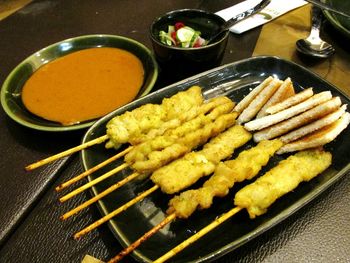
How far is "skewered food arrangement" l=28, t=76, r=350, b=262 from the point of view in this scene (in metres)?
1.92

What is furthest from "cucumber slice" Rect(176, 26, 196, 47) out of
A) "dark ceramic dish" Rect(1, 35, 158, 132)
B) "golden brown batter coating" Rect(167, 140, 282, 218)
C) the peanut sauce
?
"golden brown batter coating" Rect(167, 140, 282, 218)

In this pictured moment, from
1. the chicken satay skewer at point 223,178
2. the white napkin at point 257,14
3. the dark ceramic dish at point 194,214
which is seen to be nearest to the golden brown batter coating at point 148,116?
the dark ceramic dish at point 194,214

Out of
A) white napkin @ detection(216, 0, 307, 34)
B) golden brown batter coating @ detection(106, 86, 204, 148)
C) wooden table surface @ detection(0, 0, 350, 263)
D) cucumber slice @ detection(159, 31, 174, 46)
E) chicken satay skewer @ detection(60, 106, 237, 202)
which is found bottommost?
wooden table surface @ detection(0, 0, 350, 263)

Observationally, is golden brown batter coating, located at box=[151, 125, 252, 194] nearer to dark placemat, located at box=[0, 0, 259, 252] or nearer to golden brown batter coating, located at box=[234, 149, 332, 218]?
golden brown batter coating, located at box=[234, 149, 332, 218]

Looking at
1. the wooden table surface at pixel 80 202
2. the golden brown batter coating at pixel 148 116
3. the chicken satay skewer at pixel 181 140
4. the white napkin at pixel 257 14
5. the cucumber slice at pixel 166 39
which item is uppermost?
the cucumber slice at pixel 166 39

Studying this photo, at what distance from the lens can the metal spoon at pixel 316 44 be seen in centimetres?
327

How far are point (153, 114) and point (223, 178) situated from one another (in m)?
0.72

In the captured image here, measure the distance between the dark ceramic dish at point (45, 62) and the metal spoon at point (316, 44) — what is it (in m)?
1.60

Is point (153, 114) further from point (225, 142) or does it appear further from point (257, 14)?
point (257, 14)

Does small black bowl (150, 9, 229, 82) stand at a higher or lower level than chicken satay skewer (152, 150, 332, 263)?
higher

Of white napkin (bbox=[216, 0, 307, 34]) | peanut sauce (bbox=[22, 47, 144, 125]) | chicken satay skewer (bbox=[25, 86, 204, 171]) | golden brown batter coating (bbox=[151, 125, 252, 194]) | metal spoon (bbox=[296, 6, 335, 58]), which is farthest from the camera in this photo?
white napkin (bbox=[216, 0, 307, 34])

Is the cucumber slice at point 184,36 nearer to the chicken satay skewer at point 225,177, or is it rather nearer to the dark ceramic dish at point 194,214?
the dark ceramic dish at point 194,214

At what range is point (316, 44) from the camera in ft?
11.0

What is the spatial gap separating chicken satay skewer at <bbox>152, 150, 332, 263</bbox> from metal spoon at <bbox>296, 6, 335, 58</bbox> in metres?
1.52
